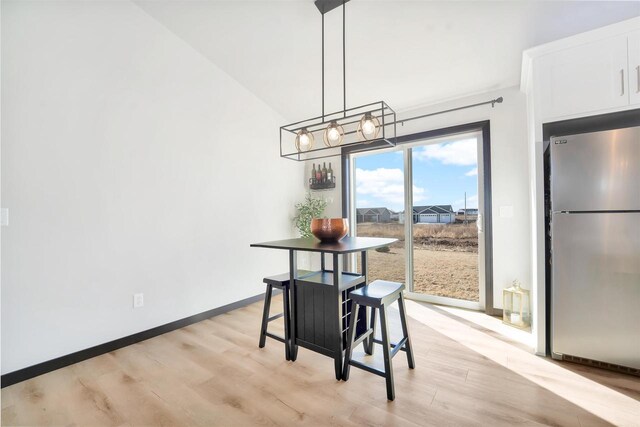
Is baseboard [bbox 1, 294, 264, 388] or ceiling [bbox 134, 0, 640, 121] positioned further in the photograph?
ceiling [bbox 134, 0, 640, 121]

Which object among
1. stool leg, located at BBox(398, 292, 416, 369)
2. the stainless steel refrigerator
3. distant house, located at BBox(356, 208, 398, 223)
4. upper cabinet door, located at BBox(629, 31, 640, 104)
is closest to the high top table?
stool leg, located at BBox(398, 292, 416, 369)

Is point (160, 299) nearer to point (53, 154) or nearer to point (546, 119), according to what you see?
point (53, 154)

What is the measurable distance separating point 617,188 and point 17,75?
164 inches

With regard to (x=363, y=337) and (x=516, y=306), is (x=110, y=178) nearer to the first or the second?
(x=363, y=337)

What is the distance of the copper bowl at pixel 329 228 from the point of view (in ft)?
7.13

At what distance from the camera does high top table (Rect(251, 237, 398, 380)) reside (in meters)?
1.91

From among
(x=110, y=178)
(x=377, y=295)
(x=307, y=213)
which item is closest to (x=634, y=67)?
(x=377, y=295)

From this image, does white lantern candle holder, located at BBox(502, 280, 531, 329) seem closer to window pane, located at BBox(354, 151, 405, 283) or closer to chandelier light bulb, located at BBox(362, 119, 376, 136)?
window pane, located at BBox(354, 151, 405, 283)

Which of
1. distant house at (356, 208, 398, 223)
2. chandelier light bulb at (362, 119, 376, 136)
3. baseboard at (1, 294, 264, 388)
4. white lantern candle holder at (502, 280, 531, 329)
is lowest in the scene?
baseboard at (1, 294, 264, 388)

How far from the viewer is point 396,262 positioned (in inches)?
151

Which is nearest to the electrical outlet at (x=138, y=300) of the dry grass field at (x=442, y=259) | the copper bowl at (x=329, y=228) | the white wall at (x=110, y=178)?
the white wall at (x=110, y=178)

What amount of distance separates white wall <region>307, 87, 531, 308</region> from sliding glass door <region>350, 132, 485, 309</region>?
0.60ft

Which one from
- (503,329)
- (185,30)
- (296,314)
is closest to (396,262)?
(503,329)

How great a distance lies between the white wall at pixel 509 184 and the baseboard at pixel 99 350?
310 centimetres
